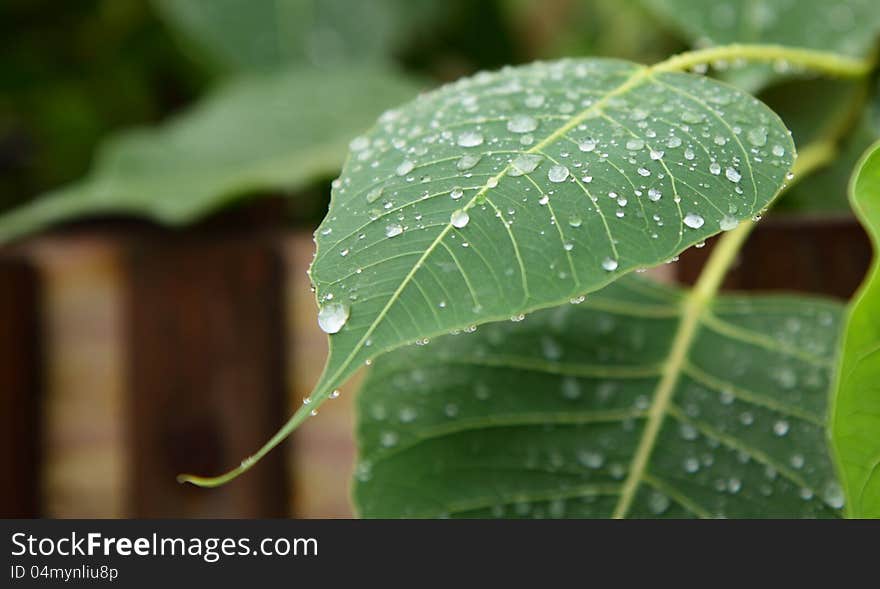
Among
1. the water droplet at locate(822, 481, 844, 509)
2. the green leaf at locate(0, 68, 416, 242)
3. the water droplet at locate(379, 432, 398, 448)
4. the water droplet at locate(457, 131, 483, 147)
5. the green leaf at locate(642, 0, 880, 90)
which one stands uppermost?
the green leaf at locate(0, 68, 416, 242)

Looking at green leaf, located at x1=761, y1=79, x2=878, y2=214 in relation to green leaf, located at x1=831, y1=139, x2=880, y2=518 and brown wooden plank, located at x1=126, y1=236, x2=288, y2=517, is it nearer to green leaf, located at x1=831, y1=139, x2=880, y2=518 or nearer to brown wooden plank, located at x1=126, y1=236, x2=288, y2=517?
green leaf, located at x1=831, y1=139, x2=880, y2=518

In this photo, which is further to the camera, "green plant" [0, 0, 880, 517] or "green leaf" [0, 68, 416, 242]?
"green leaf" [0, 68, 416, 242]

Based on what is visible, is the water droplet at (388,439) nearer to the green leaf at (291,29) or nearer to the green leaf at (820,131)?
the green leaf at (820,131)

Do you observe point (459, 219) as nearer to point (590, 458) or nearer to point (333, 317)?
point (333, 317)

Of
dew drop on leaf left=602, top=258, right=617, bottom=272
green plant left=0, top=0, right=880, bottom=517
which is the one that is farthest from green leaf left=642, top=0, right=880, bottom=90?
dew drop on leaf left=602, top=258, right=617, bottom=272

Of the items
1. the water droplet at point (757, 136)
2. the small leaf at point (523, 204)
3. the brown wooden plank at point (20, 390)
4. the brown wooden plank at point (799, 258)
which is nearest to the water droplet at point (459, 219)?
the small leaf at point (523, 204)
